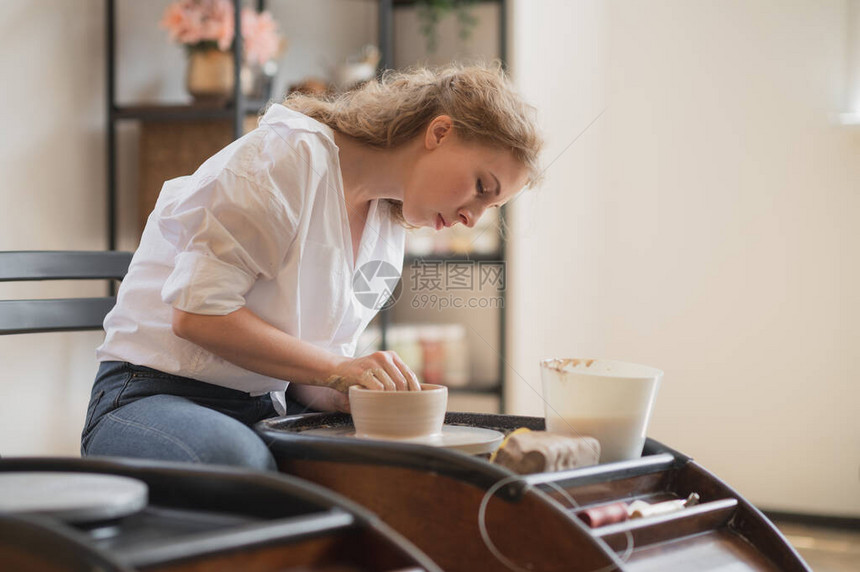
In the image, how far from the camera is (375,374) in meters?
1.14

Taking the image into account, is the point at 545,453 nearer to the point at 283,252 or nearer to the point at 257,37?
the point at 283,252

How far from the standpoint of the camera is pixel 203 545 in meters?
0.62

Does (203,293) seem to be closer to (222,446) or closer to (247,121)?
(222,446)

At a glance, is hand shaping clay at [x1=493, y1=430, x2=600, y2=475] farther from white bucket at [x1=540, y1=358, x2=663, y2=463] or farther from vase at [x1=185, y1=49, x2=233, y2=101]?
vase at [x1=185, y1=49, x2=233, y2=101]

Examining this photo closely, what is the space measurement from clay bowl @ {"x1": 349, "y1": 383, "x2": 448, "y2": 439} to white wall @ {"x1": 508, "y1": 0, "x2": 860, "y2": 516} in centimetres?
165

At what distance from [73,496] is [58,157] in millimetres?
1820

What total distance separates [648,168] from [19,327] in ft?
6.72

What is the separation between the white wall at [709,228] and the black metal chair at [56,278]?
57.2 inches

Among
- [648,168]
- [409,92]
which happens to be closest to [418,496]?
[409,92]

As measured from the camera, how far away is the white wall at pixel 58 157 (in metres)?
2.15

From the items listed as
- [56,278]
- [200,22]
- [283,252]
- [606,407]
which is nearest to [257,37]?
[200,22]

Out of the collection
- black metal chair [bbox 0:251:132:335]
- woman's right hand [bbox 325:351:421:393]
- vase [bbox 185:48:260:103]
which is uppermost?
vase [bbox 185:48:260:103]

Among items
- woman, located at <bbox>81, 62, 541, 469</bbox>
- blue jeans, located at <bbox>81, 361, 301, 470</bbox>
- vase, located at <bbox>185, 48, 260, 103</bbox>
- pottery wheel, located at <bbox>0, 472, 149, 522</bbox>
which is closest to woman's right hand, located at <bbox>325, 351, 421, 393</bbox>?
woman, located at <bbox>81, 62, 541, 469</bbox>

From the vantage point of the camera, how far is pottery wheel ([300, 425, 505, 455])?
106 cm
